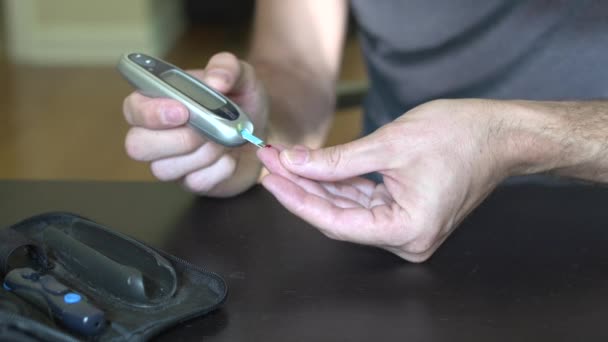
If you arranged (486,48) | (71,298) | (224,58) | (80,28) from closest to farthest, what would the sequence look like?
(71,298)
(224,58)
(486,48)
(80,28)

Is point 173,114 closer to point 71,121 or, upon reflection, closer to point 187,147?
point 187,147

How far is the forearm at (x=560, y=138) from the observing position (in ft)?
2.52

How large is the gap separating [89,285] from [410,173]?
0.89 feet

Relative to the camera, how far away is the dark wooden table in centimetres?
59

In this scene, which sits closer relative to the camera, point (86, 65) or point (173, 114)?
point (173, 114)

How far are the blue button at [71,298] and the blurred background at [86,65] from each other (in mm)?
2014

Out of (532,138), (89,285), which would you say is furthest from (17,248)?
(532,138)

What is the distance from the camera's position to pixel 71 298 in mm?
562

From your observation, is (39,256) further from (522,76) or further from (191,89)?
(522,76)

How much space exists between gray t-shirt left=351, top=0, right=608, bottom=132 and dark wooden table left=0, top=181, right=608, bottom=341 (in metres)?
0.34


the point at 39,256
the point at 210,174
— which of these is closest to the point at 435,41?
the point at 210,174

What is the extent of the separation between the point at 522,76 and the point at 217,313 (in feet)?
2.39

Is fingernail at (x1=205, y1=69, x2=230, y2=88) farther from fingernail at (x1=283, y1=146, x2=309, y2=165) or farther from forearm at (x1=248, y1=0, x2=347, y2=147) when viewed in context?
forearm at (x1=248, y1=0, x2=347, y2=147)

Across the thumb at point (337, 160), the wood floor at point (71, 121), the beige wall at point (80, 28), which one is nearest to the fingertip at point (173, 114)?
the thumb at point (337, 160)
